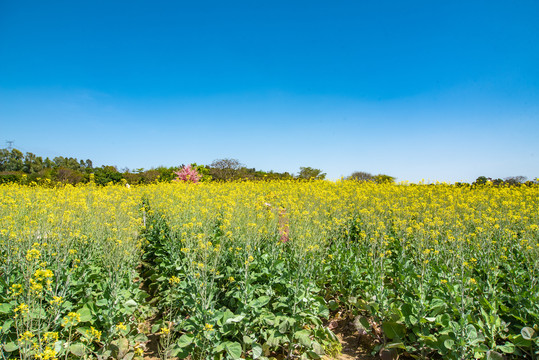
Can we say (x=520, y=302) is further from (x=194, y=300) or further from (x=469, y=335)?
(x=194, y=300)

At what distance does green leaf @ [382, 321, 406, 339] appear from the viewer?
11.6 feet

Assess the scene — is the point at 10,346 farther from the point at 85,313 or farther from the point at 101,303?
the point at 101,303

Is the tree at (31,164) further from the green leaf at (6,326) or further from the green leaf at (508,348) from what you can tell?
the green leaf at (508,348)

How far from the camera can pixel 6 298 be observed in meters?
3.11

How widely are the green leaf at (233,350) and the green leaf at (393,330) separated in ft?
6.24

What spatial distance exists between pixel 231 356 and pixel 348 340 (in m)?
2.06

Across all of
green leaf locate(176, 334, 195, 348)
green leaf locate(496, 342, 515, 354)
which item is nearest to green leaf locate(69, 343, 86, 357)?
green leaf locate(176, 334, 195, 348)

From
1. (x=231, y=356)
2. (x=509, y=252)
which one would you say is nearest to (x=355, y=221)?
(x=509, y=252)

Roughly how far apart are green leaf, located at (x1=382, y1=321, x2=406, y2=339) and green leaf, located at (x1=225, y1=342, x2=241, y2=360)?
190 cm

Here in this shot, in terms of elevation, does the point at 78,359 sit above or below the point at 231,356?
below

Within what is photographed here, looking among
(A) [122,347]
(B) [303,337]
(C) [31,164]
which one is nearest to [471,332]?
(B) [303,337]

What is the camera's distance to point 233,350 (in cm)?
301

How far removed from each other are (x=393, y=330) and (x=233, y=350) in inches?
79.4

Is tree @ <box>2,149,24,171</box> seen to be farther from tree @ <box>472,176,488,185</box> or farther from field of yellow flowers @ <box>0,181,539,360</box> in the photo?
tree @ <box>472,176,488,185</box>
